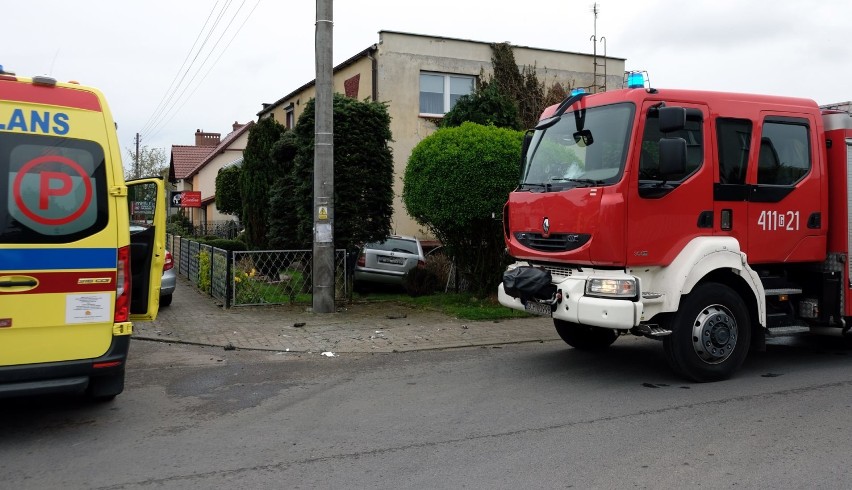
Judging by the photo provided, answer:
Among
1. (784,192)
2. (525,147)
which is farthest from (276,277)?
(784,192)

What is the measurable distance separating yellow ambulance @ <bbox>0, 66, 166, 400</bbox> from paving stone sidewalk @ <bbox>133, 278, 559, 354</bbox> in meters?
3.57

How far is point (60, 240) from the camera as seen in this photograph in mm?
5223

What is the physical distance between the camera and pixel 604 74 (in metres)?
22.2

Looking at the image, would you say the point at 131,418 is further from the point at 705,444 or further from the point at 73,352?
the point at 705,444

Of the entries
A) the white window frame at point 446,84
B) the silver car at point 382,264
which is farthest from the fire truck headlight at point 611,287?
the white window frame at point 446,84

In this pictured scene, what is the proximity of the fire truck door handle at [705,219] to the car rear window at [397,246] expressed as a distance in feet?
26.4

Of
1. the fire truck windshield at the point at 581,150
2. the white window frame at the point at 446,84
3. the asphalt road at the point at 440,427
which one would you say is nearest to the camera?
the asphalt road at the point at 440,427

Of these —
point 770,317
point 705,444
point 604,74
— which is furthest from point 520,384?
point 604,74

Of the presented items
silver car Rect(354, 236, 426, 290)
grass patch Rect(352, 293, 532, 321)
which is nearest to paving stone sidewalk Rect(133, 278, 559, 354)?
grass patch Rect(352, 293, 532, 321)

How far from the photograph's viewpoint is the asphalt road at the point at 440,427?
4.51 meters

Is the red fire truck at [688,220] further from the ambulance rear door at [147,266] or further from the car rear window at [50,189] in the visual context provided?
the car rear window at [50,189]

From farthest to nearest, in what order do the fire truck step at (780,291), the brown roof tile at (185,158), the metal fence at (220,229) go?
the brown roof tile at (185,158) → the metal fence at (220,229) → the fire truck step at (780,291)

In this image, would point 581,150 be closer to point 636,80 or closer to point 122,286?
point 636,80

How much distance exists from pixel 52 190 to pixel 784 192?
6.82 m
